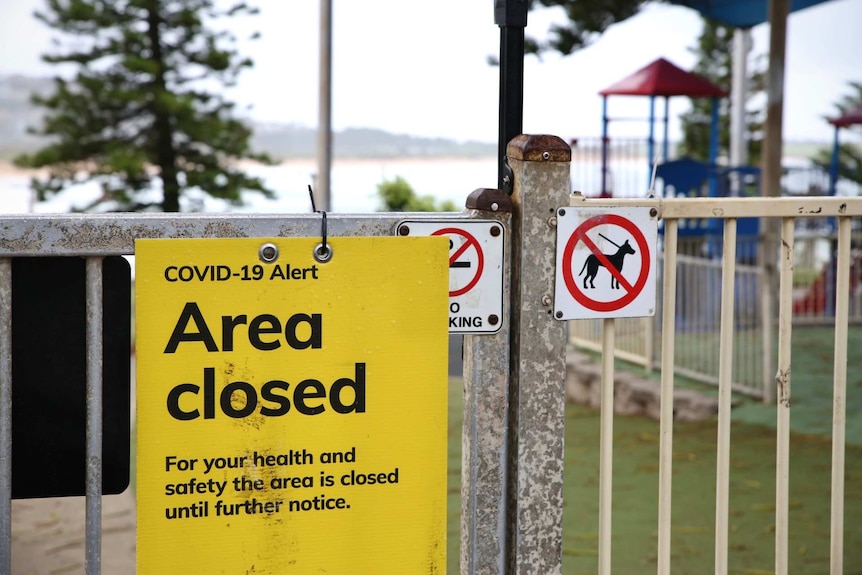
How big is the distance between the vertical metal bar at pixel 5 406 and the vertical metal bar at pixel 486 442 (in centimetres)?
82

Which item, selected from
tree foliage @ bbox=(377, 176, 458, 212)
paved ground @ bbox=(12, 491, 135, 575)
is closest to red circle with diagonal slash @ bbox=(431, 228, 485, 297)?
paved ground @ bbox=(12, 491, 135, 575)

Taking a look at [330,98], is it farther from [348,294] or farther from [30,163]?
[348,294]

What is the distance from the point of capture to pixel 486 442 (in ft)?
7.11

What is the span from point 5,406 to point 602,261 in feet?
3.72

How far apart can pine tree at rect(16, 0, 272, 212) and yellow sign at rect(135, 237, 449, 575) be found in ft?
40.3

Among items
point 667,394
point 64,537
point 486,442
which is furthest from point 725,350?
point 64,537

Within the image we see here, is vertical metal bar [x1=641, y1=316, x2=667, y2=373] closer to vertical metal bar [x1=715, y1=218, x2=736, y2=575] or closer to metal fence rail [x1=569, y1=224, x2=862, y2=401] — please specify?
metal fence rail [x1=569, y1=224, x2=862, y2=401]

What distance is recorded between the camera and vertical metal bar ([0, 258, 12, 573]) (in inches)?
76.0

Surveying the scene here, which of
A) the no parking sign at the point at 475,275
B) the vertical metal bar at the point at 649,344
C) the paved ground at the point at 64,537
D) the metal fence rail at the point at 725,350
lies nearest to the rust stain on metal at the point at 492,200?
the no parking sign at the point at 475,275

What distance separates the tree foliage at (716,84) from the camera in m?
23.3

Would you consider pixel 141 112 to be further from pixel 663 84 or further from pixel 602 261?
pixel 602 261

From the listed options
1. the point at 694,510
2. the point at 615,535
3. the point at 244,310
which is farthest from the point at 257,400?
the point at 694,510

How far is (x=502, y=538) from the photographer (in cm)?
220

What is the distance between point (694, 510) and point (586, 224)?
393 cm
